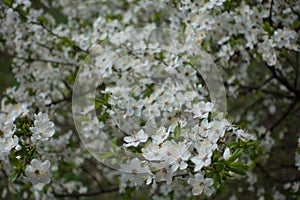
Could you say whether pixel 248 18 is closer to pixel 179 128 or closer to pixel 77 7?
pixel 179 128

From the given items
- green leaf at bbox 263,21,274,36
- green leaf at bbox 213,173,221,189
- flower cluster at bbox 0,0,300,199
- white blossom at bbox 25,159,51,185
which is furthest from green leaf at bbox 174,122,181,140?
green leaf at bbox 263,21,274,36

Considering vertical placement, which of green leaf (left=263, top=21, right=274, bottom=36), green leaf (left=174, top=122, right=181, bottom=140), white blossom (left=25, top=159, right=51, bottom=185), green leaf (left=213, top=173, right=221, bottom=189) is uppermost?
green leaf (left=263, top=21, right=274, bottom=36)

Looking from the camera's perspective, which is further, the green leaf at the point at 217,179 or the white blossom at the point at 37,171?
the white blossom at the point at 37,171

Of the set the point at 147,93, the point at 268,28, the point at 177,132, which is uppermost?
the point at 268,28

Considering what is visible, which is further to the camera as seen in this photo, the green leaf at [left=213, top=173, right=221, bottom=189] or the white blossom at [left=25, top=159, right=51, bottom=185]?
the white blossom at [left=25, top=159, right=51, bottom=185]

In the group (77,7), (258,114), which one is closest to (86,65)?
(77,7)

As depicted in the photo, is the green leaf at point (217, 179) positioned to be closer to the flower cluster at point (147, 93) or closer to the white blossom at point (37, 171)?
the flower cluster at point (147, 93)

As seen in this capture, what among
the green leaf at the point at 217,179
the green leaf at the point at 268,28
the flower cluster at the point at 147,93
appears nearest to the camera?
the green leaf at the point at 217,179

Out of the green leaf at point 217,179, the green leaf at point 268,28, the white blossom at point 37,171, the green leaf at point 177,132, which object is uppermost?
the green leaf at point 268,28

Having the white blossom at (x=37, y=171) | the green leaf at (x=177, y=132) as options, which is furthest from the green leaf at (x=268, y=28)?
the white blossom at (x=37, y=171)

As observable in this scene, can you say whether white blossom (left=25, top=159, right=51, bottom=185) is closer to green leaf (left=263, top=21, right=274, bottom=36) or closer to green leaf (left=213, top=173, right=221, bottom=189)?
green leaf (left=213, top=173, right=221, bottom=189)

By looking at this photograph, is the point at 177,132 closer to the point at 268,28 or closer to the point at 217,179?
the point at 217,179

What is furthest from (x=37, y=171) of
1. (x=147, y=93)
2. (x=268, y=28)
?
(x=268, y=28)

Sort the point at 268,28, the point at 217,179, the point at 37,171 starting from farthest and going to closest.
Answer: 1. the point at 268,28
2. the point at 37,171
3. the point at 217,179
